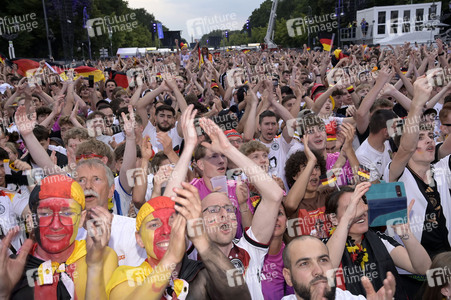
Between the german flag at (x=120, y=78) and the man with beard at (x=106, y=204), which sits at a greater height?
the german flag at (x=120, y=78)

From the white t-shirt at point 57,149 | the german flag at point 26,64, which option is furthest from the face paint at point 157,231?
the german flag at point 26,64

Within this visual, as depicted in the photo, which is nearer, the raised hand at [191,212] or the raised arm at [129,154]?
the raised hand at [191,212]

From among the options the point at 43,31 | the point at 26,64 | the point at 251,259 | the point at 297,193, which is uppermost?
the point at 43,31

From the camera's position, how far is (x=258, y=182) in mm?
3006

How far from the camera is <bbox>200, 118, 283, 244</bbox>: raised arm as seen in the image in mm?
2928

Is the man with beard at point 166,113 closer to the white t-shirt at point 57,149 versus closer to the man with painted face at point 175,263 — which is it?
the white t-shirt at point 57,149

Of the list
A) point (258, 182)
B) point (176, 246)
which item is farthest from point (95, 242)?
point (258, 182)

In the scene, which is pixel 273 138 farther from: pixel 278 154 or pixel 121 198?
pixel 121 198

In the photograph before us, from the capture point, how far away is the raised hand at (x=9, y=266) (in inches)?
92.5

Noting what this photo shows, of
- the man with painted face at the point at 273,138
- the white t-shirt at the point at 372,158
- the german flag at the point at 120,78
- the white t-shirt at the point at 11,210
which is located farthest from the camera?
the german flag at the point at 120,78

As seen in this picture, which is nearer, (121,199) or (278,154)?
(121,199)

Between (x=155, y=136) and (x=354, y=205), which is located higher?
(x=155, y=136)

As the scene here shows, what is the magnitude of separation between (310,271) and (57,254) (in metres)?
1.63

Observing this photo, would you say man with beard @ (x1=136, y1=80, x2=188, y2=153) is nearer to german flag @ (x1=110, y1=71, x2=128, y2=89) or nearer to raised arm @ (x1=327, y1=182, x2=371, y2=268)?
raised arm @ (x1=327, y1=182, x2=371, y2=268)
